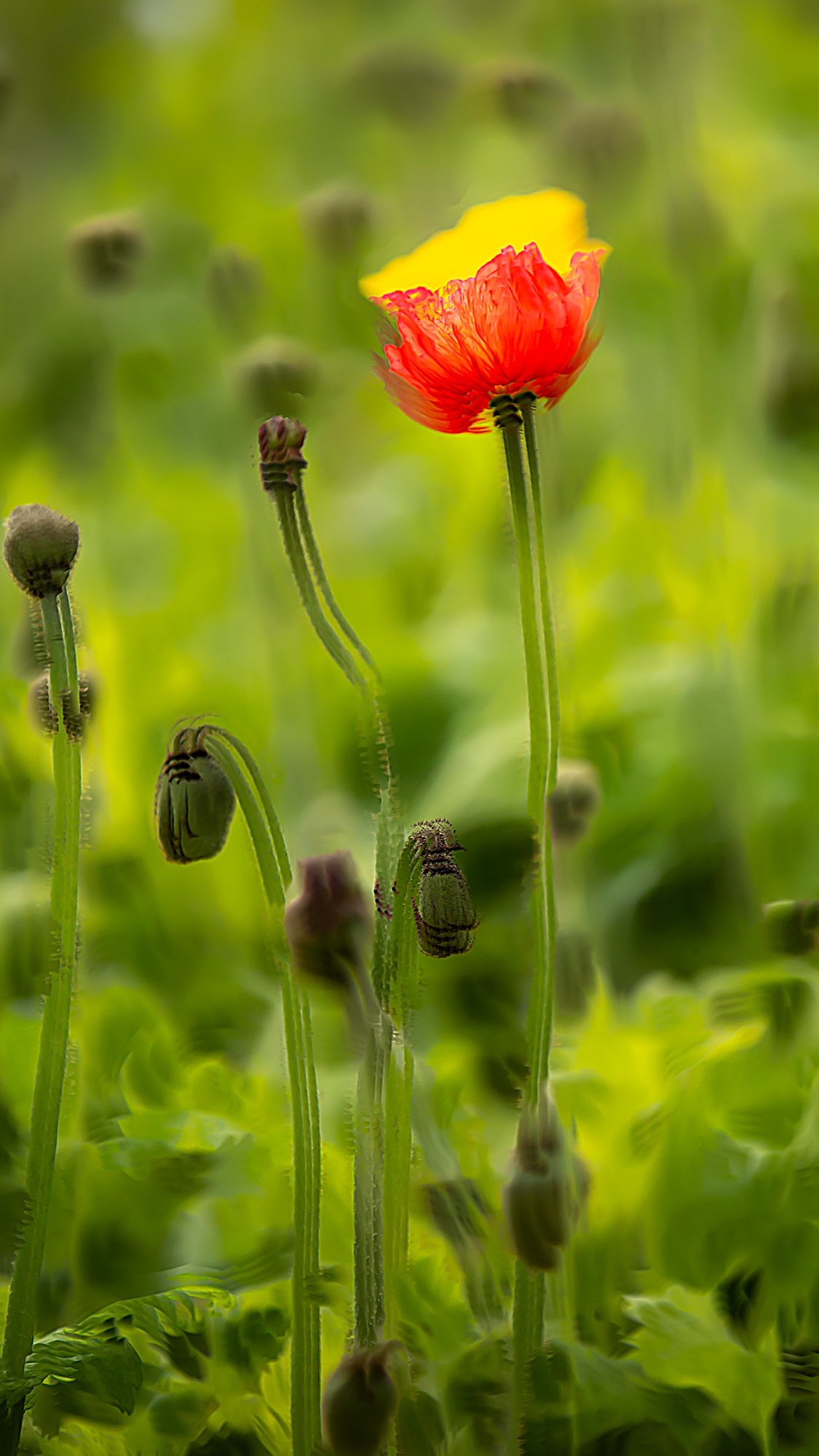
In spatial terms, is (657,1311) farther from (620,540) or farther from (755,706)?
(620,540)

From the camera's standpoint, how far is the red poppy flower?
41cm

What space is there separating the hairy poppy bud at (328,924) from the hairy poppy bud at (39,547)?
0.44ft

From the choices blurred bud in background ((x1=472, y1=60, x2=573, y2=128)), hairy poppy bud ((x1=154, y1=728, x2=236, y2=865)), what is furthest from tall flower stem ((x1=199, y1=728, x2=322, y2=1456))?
blurred bud in background ((x1=472, y1=60, x2=573, y2=128))

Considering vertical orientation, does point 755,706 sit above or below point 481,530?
below

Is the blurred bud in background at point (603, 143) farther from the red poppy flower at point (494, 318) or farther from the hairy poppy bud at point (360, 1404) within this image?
the hairy poppy bud at point (360, 1404)

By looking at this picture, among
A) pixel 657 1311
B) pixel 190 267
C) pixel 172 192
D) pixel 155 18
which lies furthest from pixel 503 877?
pixel 155 18

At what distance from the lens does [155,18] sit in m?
1.57

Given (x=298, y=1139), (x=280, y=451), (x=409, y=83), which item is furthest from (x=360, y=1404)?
(x=409, y=83)

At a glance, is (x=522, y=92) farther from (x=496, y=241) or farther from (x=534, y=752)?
(x=534, y=752)

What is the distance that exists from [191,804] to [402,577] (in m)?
0.74

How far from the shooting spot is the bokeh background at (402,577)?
57cm

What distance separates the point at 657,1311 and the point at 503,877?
39 cm

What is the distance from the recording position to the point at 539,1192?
43 centimetres

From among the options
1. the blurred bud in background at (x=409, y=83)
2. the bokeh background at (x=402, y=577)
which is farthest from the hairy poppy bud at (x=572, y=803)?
the blurred bud in background at (x=409, y=83)
